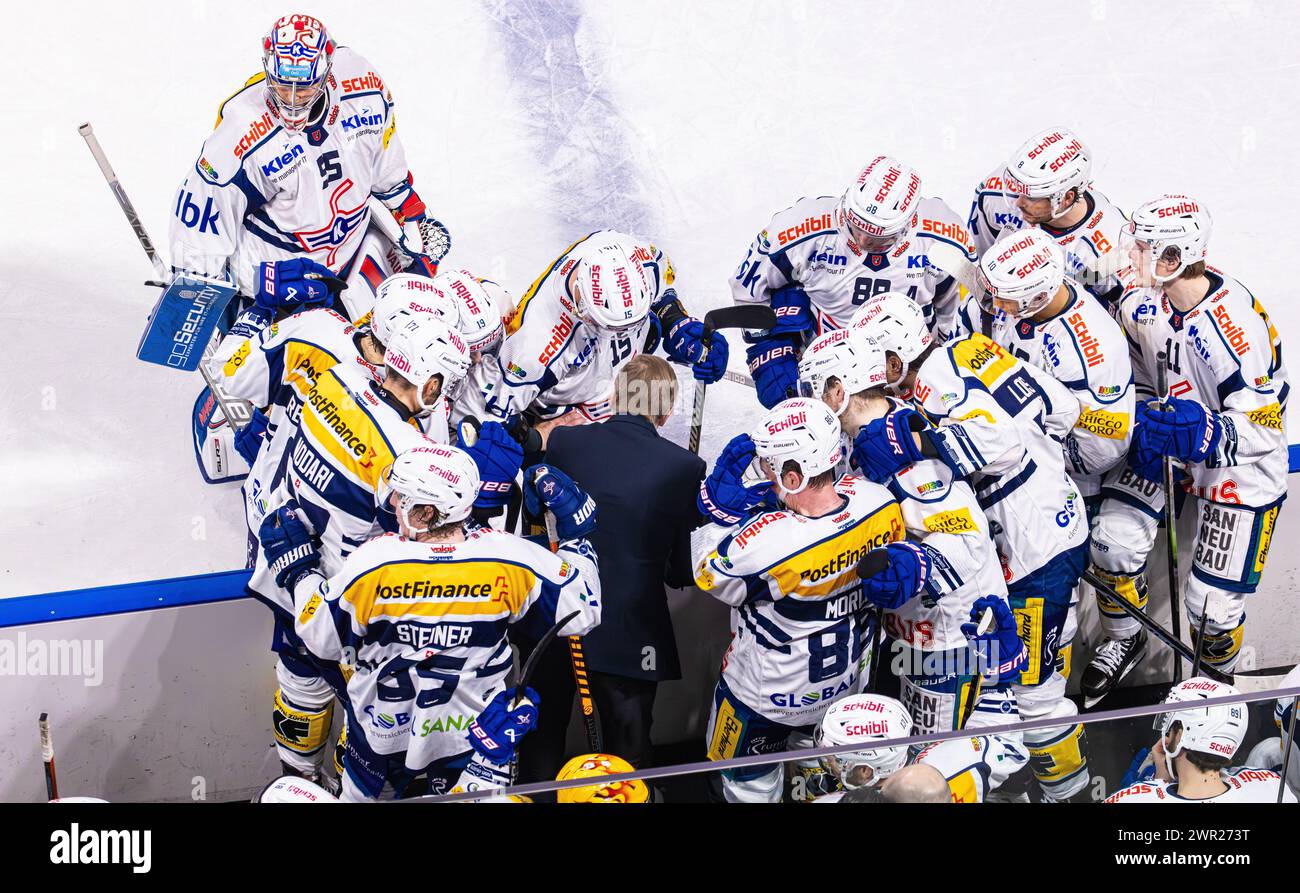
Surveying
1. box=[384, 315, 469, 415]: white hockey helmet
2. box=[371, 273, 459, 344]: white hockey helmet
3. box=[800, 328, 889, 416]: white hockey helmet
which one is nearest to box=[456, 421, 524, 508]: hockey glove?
box=[384, 315, 469, 415]: white hockey helmet

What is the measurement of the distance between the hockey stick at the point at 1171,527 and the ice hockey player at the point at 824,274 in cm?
80

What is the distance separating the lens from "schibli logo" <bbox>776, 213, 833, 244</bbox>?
5598 millimetres

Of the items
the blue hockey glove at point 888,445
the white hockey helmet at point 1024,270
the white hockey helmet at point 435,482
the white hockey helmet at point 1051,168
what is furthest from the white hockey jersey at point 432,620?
the white hockey helmet at point 1051,168

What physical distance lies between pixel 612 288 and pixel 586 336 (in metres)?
0.43

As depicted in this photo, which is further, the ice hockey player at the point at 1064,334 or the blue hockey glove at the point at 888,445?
the ice hockey player at the point at 1064,334

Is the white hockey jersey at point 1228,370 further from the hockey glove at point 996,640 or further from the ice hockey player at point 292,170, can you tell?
the ice hockey player at point 292,170

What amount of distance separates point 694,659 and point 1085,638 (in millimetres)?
1633

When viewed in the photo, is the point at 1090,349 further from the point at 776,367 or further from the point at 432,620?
the point at 432,620

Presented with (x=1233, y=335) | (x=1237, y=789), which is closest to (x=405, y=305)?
(x=1237, y=789)

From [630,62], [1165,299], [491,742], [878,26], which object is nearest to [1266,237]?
[878,26]

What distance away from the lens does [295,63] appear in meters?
5.17

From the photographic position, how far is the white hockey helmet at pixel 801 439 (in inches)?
163

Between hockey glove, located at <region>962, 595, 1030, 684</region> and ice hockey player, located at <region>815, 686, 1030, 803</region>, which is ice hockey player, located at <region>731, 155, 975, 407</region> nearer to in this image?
hockey glove, located at <region>962, 595, 1030, 684</region>
